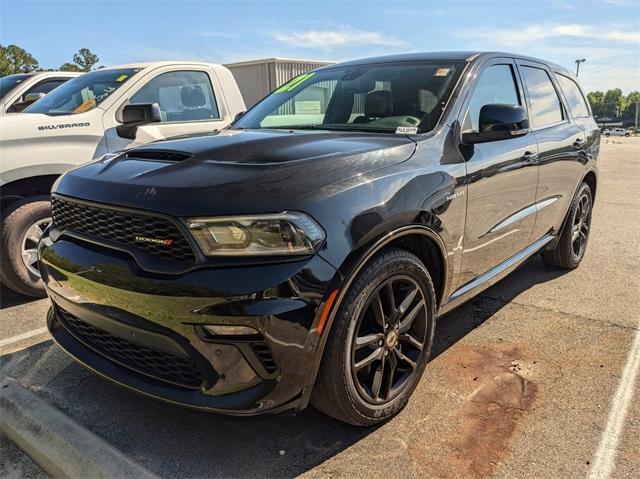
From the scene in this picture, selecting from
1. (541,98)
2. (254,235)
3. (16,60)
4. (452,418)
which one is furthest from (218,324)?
(16,60)

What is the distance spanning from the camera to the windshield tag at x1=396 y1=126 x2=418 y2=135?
289 centimetres

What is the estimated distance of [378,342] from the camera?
2467 mm

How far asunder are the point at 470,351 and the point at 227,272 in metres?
2.01

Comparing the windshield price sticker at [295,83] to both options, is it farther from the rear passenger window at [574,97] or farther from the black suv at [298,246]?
the rear passenger window at [574,97]

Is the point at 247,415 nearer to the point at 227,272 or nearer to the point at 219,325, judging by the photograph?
the point at 219,325

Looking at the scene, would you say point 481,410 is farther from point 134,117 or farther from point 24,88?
point 24,88

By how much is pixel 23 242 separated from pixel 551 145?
4.15 metres

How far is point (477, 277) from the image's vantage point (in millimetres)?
3291

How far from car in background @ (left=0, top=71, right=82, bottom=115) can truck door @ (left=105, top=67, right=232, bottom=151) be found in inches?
88.4

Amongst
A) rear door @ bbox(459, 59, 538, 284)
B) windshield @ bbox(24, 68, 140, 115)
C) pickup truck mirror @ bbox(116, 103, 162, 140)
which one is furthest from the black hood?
windshield @ bbox(24, 68, 140, 115)

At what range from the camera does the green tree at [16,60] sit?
36434mm

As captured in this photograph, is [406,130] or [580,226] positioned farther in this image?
[580,226]

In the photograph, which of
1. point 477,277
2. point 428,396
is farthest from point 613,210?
point 428,396

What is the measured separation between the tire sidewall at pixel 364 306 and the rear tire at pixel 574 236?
268cm
